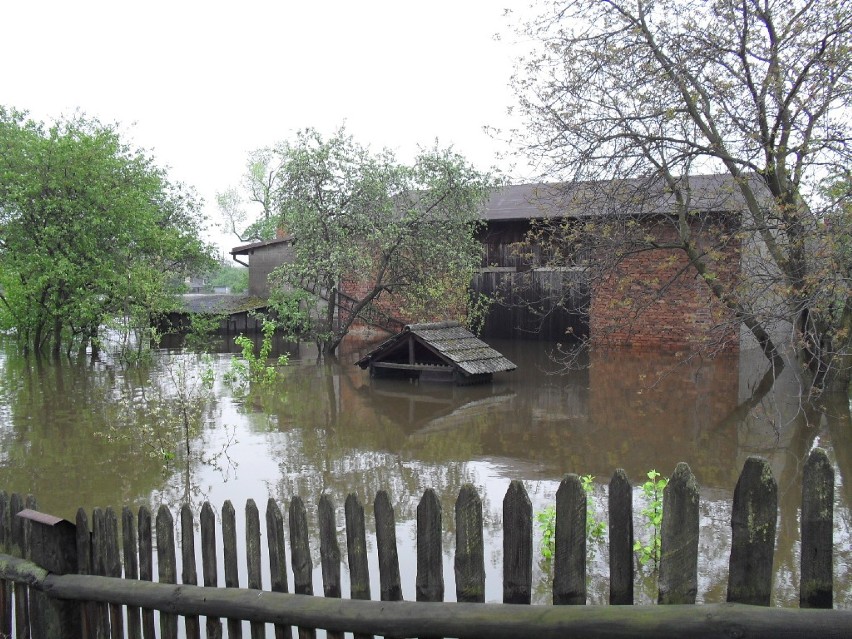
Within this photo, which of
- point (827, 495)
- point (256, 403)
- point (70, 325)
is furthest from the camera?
point (70, 325)

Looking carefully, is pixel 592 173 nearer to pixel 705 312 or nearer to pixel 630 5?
pixel 630 5

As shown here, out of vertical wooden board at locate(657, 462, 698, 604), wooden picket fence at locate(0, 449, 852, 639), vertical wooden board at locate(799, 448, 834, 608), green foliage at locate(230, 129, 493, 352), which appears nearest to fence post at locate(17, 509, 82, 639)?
wooden picket fence at locate(0, 449, 852, 639)

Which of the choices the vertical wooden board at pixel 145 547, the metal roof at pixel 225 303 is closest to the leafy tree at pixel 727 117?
the vertical wooden board at pixel 145 547

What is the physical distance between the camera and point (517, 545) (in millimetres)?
2602

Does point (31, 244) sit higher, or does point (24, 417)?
point (31, 244)

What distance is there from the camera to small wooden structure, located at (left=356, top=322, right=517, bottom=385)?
13195mm

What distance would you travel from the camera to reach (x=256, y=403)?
38.8ft

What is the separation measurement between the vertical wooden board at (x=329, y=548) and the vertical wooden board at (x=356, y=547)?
71 mm

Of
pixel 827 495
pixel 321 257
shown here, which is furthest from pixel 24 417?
pixel 827 495

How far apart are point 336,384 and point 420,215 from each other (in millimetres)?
5598

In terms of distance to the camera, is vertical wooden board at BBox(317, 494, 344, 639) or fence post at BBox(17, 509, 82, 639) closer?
vertical wooden board at BBox(317, 494, 344, 639)

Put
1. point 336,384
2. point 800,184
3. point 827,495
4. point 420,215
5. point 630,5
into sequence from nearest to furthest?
point 827,495 < point 800,184 < point 630,5 < point 336,384 < point 420,215

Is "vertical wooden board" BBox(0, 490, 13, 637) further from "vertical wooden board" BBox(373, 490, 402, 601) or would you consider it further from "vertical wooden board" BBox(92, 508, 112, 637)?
"vertical wooden board" BBox(373, 490, 402, 601)

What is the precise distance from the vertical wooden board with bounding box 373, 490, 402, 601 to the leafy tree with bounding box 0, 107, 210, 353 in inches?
637
